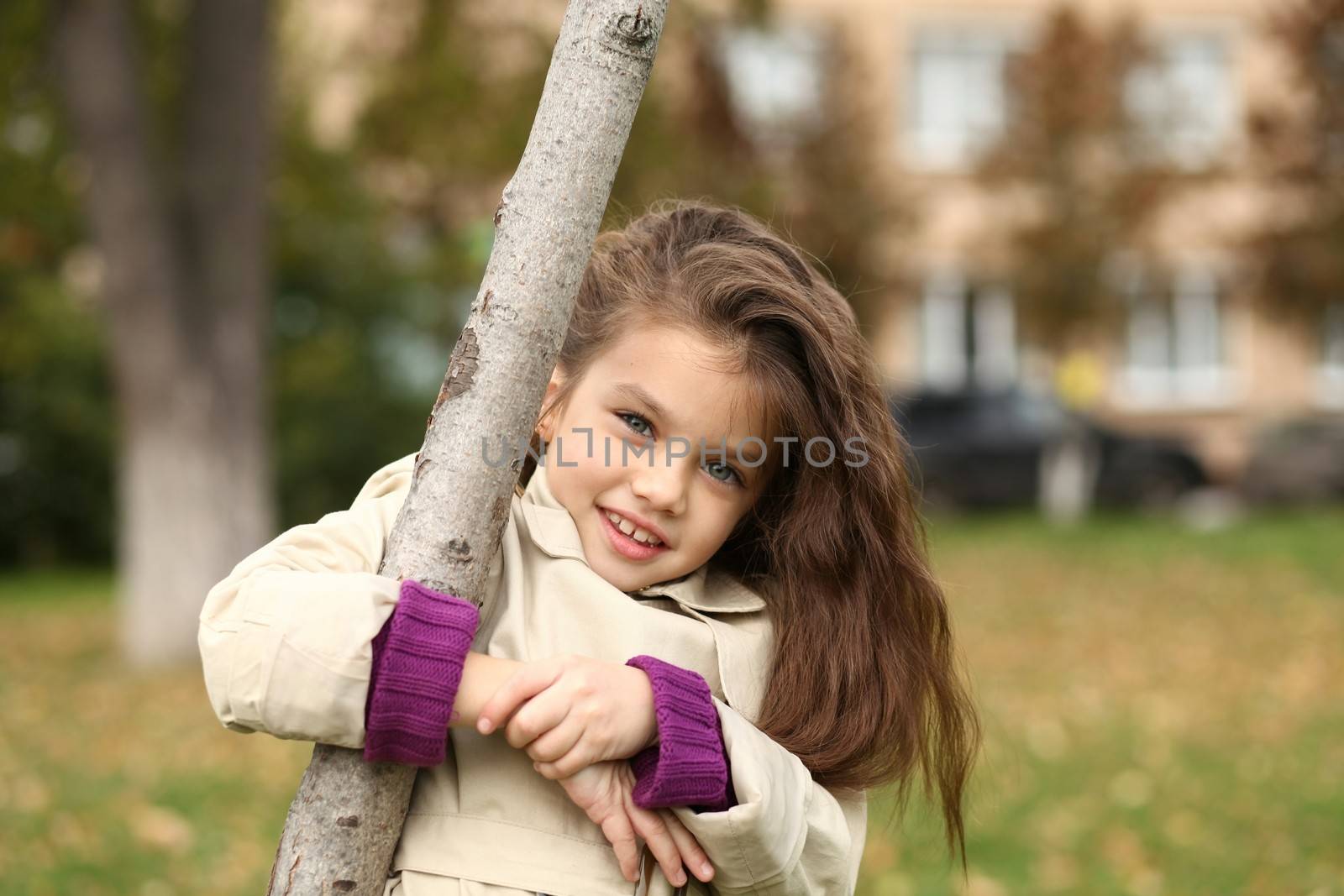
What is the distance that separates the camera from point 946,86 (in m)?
23.0

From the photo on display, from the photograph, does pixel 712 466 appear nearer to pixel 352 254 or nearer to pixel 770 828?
pixel 770 828

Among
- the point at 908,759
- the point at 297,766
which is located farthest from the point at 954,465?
the point at 908,759

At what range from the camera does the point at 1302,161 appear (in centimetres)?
1349

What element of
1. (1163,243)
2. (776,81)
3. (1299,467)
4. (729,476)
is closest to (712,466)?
(729,476)

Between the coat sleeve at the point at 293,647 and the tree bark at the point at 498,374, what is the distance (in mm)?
69

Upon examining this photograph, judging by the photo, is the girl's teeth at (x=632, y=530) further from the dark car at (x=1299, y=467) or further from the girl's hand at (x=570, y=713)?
the dark car at (x=1299, y=467)

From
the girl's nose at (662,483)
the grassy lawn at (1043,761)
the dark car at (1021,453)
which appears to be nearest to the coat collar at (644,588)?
the girl's nose at (662,483)

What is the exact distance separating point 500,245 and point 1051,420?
1612cm

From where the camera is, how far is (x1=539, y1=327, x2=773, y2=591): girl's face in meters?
1.79

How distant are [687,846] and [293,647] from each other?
51 cm

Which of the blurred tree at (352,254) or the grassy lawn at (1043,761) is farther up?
the blurred tree at (352,254)

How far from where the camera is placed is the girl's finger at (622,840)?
1.58m

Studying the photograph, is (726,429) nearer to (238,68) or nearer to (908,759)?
(908,759)

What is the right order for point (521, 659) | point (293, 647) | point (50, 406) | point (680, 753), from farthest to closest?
point (50, 406) → point (521, 659) → point (680, 753) → point (293, 647)
